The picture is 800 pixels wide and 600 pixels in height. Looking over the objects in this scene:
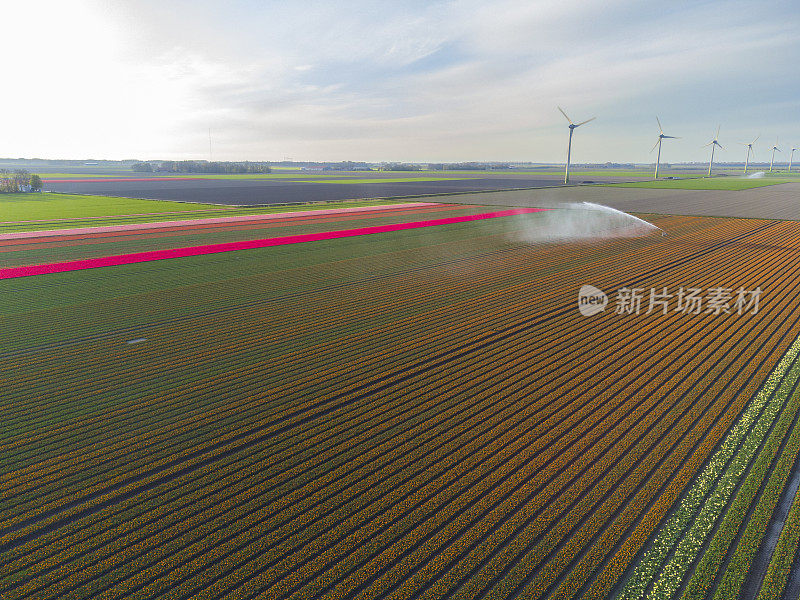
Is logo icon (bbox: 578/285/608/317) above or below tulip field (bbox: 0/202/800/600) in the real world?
above

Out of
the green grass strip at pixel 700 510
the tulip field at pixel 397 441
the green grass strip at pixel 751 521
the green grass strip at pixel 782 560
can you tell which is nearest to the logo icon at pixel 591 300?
the tulip field at pixel 397 441

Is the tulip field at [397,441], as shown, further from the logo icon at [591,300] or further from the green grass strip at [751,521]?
the logo icon at [591,300]

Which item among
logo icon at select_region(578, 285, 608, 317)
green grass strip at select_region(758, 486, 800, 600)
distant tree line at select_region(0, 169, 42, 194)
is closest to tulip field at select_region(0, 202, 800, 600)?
green grass strip at select_region(758, 486, 800, 600)

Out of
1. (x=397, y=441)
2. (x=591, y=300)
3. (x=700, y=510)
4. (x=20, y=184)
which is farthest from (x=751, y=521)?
(x=20, y=184)

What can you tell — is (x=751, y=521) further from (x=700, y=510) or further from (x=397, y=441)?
(x=397, y=441)

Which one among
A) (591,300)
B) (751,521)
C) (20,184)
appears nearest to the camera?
(751,521)

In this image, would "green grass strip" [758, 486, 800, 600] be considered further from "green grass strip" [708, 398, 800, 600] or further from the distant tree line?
the distant tree line
